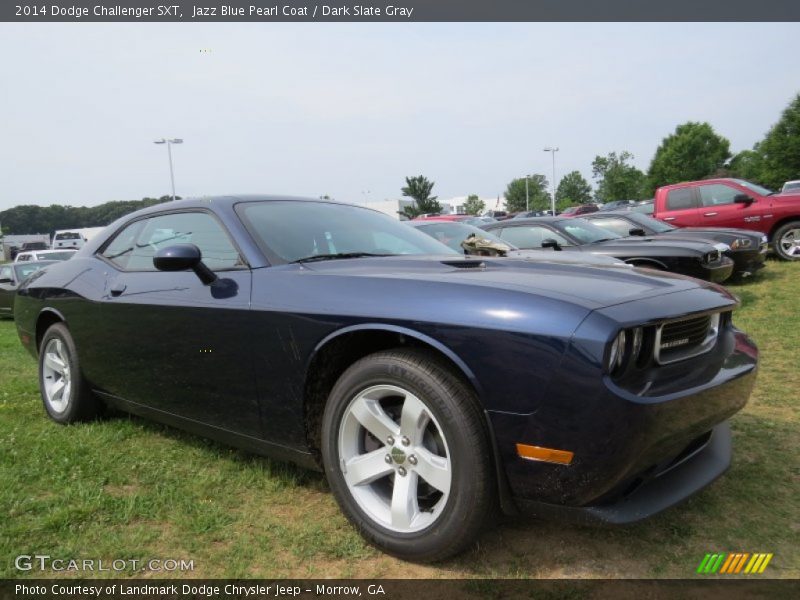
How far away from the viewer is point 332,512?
253 cm

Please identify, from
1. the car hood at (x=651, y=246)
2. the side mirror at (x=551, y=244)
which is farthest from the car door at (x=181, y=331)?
the car hood at (x=651, y=246)

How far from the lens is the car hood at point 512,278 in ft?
6.56

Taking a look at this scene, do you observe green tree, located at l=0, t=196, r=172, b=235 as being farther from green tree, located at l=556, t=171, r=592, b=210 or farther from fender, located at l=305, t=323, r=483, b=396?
fender, located at l=305, t=323, r=483, b=396

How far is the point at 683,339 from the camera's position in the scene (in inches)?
83.1

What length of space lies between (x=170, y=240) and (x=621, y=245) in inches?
225

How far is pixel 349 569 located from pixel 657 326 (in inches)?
54.1

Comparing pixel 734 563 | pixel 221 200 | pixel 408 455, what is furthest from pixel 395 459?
pixel 221 200

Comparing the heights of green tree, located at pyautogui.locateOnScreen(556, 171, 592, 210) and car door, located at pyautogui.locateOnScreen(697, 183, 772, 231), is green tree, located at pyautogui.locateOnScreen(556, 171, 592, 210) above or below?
above

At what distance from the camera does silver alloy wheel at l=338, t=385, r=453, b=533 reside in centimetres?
207

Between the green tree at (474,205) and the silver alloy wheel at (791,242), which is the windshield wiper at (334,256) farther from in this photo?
the green tree at (474,205)

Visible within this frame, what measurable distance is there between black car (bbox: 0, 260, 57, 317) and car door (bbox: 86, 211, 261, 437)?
10.8 m

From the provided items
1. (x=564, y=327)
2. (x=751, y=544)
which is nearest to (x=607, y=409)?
(x=564, y=327)

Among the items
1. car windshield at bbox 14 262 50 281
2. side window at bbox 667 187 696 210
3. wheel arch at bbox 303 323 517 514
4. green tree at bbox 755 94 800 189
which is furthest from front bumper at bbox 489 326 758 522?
green tree at bbox 755 94 800 189

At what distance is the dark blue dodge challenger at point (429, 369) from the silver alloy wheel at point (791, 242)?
8874 millimetres
